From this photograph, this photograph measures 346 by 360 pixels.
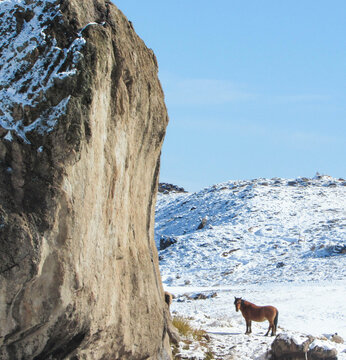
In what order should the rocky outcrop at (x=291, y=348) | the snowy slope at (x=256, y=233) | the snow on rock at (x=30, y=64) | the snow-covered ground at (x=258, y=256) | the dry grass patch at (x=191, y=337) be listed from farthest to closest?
the snowy slope at (x=256, y=233) < the snow-covered ground at (x=258, y=256) < the rocky outcrop at (x=291, y=348) < the dry grass patch at (x=191, y=337) < the snow on rock at (x=30, y=64)

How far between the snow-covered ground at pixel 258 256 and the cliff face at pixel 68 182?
477cm

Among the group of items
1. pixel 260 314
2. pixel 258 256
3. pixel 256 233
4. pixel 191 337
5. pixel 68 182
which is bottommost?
pixel 191 337

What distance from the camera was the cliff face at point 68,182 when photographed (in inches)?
203

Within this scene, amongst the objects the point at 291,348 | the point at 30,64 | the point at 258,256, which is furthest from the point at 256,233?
the point at 30,64

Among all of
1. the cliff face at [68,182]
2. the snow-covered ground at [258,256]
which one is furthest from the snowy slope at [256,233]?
the cliff face at [68,182]

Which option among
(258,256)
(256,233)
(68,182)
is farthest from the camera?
(256,233)

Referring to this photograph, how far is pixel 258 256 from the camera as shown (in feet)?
105

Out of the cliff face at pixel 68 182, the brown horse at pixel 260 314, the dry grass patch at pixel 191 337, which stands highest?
the cliff face at pixel 68 182

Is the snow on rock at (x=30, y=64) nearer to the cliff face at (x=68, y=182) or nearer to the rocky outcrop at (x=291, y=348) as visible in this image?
the cliff face at (x=68, y=182)

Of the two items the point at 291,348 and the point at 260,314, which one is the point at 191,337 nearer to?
the point at 291,348

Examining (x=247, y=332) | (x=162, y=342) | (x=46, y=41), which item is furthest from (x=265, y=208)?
(x=46, y=41)

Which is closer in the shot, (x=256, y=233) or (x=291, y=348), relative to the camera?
(x=291, y=348)

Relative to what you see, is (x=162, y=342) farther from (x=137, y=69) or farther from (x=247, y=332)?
(x=247, y=332)

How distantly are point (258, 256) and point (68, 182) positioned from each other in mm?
27681
